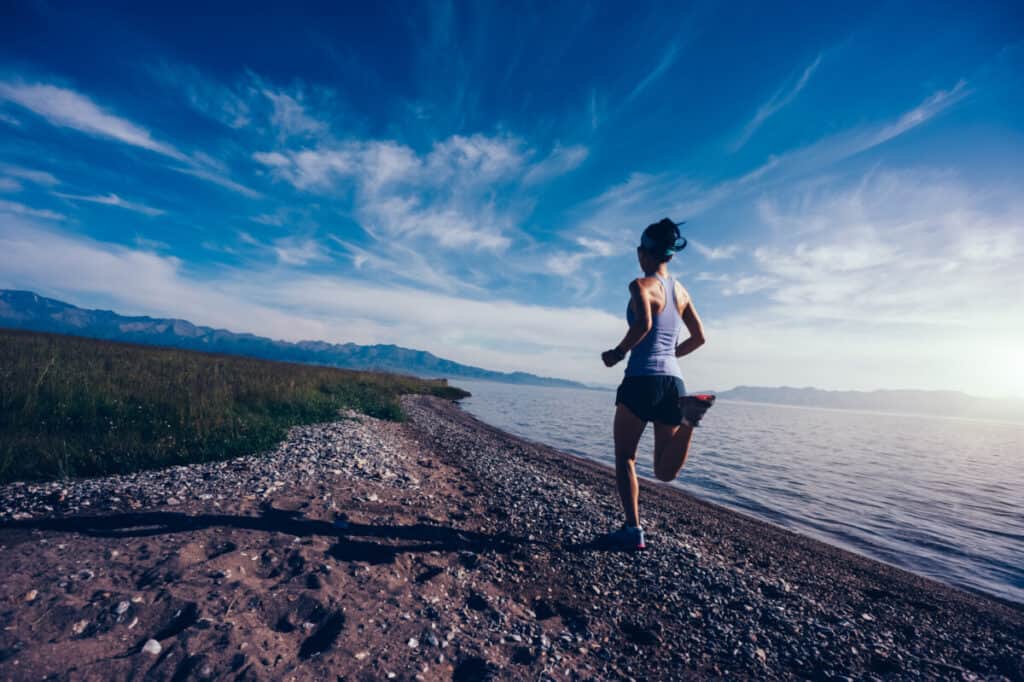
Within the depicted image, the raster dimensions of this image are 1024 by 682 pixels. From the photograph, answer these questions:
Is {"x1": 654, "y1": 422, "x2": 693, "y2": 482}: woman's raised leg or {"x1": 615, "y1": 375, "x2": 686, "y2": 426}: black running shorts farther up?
{"x1": 615, "y1": 375, "x2": 686, "y2": 426}: black running shorts

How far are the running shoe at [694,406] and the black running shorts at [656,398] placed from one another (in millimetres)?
78

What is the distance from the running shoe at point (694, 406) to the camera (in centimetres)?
482

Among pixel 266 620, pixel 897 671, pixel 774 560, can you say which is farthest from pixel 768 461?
pixel 266 620

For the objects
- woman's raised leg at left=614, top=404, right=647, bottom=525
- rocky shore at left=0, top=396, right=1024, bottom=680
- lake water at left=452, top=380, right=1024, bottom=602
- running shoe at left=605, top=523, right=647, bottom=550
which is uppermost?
woman's raised leg at left=614, top=404, right=647, bottom=525

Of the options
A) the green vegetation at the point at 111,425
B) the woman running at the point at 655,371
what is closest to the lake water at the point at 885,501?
the woman running at the point at 655,371

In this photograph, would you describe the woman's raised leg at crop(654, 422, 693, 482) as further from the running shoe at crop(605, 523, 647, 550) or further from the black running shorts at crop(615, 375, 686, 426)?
the running shoe at crop(605, 523, 647, 550)

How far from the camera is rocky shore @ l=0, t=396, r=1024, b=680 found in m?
3.09

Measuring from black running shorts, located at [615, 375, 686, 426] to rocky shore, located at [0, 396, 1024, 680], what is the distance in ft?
6.78

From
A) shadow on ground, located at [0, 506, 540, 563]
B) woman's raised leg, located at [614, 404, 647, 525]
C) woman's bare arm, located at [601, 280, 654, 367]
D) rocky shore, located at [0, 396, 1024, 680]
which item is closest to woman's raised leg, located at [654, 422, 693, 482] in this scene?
woman's raised leg, located at [614, 404, 647, 525]

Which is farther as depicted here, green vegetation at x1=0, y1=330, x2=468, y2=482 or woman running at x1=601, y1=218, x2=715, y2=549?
green vegetation at x1=0, y1=330, x2=468, y2=482

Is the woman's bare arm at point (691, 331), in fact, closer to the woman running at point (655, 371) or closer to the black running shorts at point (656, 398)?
the woman running at point (655, 371)

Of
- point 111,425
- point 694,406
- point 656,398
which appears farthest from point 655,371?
point 111,425

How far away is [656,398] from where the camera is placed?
16.3ft

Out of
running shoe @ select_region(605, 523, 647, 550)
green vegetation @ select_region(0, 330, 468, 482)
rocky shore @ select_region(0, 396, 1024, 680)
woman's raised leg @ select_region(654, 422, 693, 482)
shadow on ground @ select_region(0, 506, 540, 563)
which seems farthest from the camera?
green vegetation @ select_region(0, 330, 468, 482)
